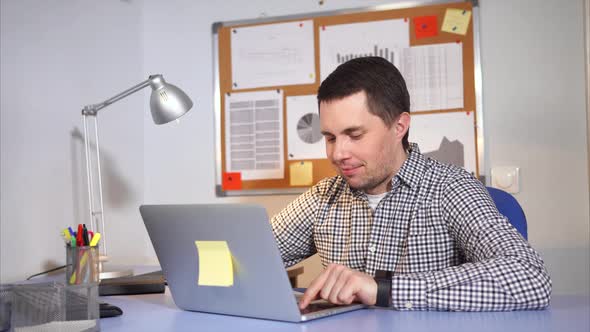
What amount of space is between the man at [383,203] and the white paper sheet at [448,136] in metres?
0.75

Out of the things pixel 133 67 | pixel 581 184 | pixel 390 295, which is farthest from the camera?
pixel 133 67

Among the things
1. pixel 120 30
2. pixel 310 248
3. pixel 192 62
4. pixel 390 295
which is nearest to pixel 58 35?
pixel 120 30

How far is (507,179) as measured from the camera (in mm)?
2385

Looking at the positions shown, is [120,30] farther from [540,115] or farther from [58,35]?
[540,115]

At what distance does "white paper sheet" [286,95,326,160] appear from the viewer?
2607mm

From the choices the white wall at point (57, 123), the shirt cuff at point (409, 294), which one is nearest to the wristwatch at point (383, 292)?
the shirt cuff at point (409, 294)

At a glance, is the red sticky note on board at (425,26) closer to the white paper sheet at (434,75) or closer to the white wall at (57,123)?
the white paper sheet at (434,75)

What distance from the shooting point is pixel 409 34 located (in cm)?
251

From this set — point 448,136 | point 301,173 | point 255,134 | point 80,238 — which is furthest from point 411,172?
point 255,134

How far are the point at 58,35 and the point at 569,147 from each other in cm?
184

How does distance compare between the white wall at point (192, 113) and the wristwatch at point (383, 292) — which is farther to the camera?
the white wall at point (192, 113)

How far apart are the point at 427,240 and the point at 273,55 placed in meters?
1.36

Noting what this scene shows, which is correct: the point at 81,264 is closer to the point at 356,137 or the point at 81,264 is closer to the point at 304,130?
the point at 356,137

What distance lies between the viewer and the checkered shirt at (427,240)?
119cm
